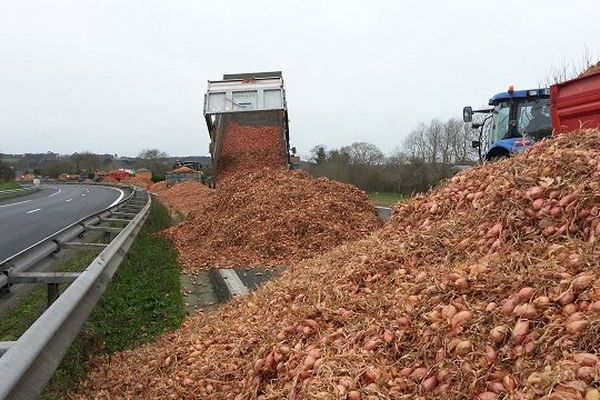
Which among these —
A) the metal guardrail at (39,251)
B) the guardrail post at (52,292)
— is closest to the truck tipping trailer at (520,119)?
the metal guardrail at (39,251)

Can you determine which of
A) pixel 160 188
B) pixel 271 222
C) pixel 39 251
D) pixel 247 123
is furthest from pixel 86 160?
pixel 39 251

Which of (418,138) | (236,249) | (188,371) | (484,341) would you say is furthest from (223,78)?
(418,138)

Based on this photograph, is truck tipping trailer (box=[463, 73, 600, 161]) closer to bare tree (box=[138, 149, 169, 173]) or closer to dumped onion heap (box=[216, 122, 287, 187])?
dumped onion heap (box=[216, 122, 287, 187])

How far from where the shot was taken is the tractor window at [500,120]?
37.0 ft

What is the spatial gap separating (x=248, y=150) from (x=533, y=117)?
25.1 feet

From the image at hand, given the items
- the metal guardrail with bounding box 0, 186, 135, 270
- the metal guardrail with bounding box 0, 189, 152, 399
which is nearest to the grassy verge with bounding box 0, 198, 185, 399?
the metal guardrail with bounding box 0, 189, 152, 399

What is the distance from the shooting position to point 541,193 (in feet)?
12.1

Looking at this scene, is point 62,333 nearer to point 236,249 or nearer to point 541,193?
point 541,193

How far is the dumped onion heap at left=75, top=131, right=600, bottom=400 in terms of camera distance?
7.72ft

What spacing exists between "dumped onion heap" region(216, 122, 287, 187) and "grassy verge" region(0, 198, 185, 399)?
617cm

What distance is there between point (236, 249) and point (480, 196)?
586 centimetres

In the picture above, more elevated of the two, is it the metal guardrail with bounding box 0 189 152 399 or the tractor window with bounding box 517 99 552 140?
the tractor window with bounding box 517 99 552 140

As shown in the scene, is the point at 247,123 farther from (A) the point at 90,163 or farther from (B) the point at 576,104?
(A) the point at 90,163

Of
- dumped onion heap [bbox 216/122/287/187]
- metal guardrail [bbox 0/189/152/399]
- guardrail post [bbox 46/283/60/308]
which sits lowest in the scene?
guardrail post [bbox 46/283/60/308]
